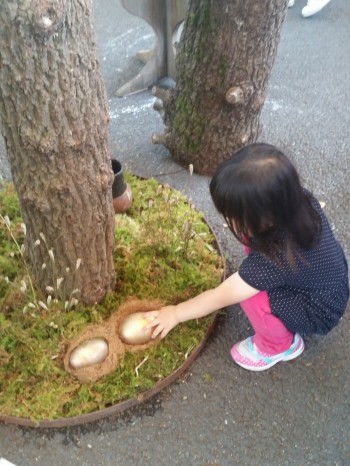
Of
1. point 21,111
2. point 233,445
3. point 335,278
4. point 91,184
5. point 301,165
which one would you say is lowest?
point 233,445

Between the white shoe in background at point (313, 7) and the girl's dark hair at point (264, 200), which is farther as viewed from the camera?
the white shoe in background at point (313, 7)

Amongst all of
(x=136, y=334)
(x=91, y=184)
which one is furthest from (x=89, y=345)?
(x=91, y=184)

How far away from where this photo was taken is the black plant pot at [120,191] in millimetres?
1853

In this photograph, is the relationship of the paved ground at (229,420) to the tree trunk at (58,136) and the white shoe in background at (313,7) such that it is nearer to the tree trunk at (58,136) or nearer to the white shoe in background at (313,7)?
the tree trunk at (58,136)

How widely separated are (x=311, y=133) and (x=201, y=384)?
60.5 inches

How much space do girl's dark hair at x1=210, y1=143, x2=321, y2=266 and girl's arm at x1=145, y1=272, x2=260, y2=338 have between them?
0.47 feet

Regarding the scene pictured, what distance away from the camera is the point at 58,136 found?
117 cm

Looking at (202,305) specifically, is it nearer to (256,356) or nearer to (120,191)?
(256,356)

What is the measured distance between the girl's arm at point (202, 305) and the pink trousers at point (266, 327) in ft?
0.18

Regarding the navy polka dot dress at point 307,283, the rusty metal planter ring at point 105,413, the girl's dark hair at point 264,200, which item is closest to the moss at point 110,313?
the rusty metal planter ring at point 105,413

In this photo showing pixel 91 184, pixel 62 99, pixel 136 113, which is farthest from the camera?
pixel 136 113

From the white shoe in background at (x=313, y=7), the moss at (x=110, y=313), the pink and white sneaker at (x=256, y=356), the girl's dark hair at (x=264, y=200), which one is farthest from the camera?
the white shoe in background at (x=313, y=7)

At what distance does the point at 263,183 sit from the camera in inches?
45.3

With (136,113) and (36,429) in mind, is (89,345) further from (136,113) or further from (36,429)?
(136,113)
